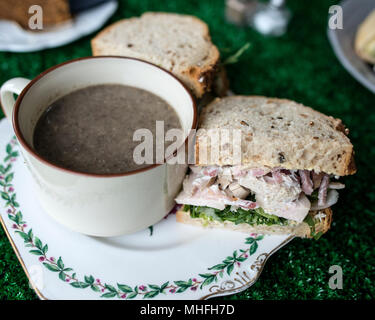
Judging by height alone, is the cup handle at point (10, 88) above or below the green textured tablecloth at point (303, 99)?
above

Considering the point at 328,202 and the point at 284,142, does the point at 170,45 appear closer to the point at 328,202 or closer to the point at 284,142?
the point at 284,142

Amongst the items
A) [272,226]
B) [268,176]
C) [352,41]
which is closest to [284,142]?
[268,176]

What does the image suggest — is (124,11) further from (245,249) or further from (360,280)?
(360,280)

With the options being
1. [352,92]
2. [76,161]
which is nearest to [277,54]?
[352,92]

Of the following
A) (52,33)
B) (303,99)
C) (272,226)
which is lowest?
(272,226)

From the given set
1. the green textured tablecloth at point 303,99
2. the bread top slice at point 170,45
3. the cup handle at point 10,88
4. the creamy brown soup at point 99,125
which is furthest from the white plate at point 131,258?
the bread top slice at point 170,45

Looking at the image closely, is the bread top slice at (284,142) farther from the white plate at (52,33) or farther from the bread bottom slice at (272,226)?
the white plate at (52,33)
